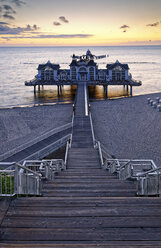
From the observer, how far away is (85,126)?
2278 cm

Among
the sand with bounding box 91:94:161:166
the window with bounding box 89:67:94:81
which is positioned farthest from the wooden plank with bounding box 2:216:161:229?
the window with bounding box 89:67:94:81

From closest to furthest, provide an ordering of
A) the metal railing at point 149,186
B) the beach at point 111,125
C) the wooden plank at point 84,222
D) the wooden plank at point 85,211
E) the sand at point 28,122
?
the wooden plank at point 84,222 → the wooden plank at point 85,211 → the metal railing at point 149,186 → the beach at point 111,125 → the sand at point 28,122

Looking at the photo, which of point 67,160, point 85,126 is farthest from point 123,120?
point 67,160

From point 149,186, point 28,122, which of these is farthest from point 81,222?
point 28,122

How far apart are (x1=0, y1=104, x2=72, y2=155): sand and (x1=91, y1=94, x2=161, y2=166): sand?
4.33m

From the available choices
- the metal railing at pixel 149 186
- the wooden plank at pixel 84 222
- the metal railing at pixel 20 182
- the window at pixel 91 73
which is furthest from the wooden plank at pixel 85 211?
the window at pixel 91 73

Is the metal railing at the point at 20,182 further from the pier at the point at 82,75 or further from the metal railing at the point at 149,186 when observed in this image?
the pier at the point at 82,75

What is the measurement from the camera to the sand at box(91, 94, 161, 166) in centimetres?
2100

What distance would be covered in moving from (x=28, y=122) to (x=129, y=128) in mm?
11673

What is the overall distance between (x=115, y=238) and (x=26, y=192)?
9.62 ft

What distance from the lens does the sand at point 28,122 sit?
24.6 m

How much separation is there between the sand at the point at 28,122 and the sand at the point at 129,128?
4334 millimetres

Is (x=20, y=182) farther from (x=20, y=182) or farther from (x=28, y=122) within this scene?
(x=28, y=122)

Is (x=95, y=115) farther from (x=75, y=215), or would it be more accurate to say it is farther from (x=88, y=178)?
(x=75, y=215)
